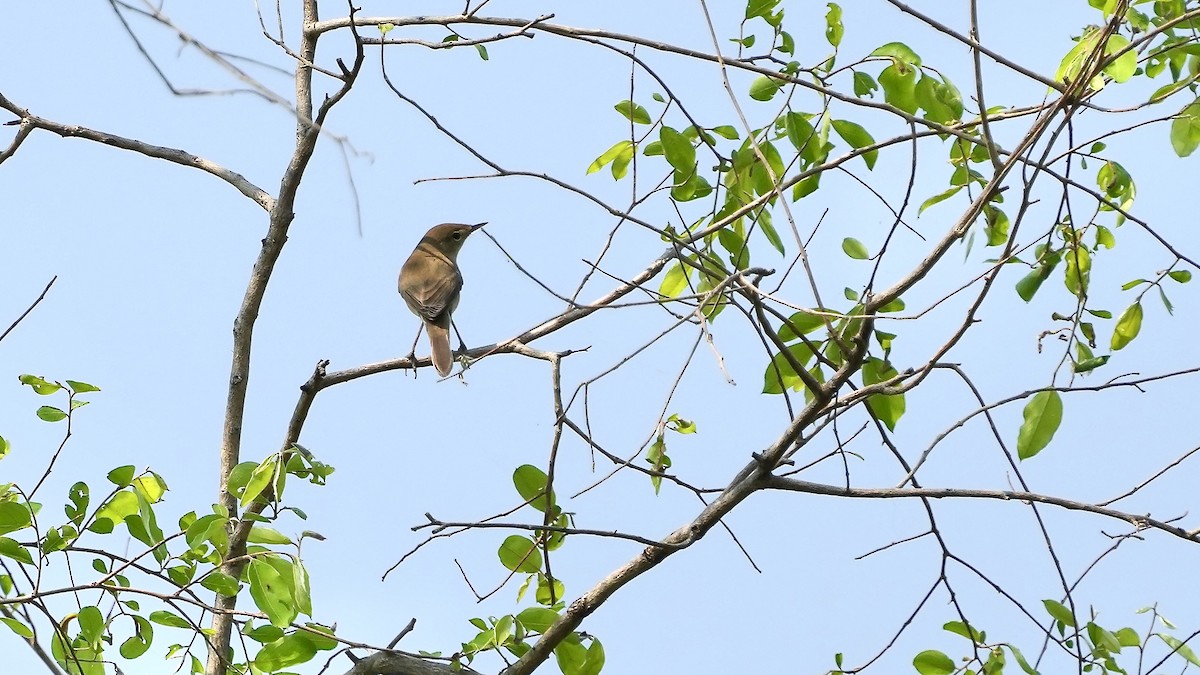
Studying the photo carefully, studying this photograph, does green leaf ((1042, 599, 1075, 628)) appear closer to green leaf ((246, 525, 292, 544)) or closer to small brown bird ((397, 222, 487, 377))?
green leaf ((246, 525, 292, 544))

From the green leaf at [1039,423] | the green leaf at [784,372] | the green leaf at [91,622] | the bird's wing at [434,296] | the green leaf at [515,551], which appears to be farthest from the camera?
the bird's wing at [434,296]

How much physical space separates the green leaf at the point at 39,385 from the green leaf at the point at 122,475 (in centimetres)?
44

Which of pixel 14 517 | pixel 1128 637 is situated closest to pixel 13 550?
pixel 14 517

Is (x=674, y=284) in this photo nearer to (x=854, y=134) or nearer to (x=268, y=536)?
(x=854, y=134)

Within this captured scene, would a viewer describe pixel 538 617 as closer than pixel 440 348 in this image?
Yes

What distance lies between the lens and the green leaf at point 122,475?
10.7 ft

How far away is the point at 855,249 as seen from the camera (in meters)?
3.47

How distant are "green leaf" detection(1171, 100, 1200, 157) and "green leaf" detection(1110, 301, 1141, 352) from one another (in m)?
0.48

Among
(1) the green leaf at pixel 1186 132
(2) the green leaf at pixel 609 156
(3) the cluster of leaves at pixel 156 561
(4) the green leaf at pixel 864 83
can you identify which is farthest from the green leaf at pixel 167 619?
(1) the green leaf at pixel 1186 132

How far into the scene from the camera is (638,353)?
3.08m

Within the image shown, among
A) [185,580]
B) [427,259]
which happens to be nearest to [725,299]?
[185,580]

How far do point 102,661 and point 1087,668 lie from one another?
2.81 meters

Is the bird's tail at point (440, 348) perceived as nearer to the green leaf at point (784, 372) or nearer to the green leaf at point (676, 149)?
the green leaf at point (676, 149)

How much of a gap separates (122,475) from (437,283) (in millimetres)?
3733
